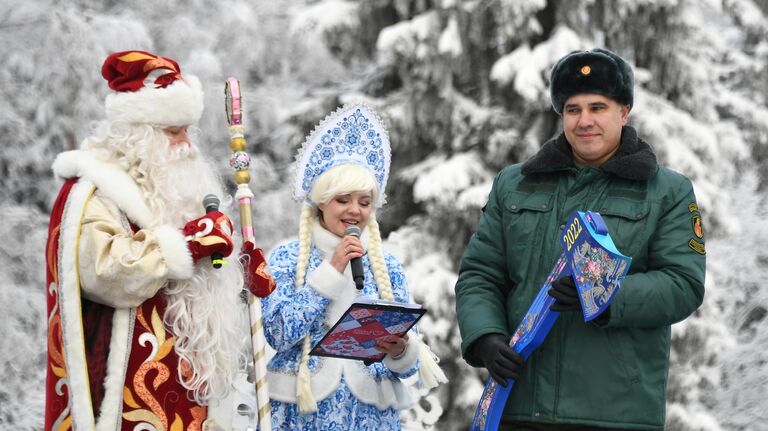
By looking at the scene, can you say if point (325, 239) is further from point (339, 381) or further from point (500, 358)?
point (500, 358)

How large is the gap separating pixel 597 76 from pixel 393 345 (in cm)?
118

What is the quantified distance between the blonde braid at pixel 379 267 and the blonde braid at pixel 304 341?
0.78ft

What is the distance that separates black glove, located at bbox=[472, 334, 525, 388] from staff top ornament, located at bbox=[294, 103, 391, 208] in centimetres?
89

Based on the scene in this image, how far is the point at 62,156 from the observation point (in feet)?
12.0

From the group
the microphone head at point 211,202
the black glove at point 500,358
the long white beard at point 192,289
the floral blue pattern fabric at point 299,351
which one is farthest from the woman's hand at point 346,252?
the black glove at point 500,358

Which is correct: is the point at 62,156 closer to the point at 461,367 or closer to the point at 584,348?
the point at 584,348

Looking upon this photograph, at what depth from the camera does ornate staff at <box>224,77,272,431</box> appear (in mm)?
3643

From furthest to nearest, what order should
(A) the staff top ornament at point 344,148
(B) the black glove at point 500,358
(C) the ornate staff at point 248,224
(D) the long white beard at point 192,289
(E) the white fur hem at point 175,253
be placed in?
(A) the staff top ornament at point 344,148 < (C) the ornate staff at point 248,224 < (D) the long white beard at point 192,289 < (E) the white fur hem at point 175,253 < (B) the black glove at point 500,358

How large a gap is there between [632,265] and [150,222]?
1593 millimetres

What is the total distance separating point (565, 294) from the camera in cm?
315

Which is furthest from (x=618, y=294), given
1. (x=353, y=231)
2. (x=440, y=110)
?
(x=440, y=110)

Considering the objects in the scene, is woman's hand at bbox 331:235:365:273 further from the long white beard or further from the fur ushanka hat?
the fur ushanka hat

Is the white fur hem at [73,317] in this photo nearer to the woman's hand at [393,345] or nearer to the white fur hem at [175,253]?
the white fur hem at [175,253]

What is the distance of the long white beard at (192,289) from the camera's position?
11.6 feet
